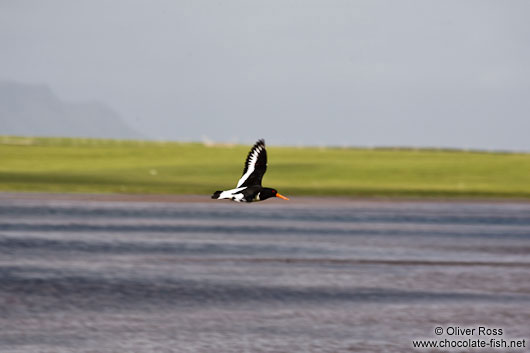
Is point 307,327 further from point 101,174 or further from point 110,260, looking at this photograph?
point 101,174

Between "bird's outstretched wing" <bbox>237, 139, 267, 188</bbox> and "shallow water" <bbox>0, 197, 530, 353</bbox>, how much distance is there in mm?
8024

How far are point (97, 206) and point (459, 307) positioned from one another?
5231cm

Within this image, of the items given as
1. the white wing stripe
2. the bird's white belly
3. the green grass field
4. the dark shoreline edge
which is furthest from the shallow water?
the green grass field

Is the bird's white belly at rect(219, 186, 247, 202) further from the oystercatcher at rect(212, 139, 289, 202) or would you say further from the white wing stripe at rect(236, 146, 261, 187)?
the white wing stripe at rect(236, 146, 261, 187)

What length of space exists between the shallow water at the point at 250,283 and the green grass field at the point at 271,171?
117 feet

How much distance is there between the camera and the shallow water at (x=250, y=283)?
25812mm

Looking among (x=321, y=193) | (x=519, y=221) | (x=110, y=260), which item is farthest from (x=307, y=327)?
(x=321, y=193)

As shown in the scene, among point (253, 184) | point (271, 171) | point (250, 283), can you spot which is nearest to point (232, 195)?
point (253, 184)

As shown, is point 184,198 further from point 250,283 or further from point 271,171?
point 250,283

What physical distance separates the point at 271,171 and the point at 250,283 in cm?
8813

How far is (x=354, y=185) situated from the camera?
11294 cm

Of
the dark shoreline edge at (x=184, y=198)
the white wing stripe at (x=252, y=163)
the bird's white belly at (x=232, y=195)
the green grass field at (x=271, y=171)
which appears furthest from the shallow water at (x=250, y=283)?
the green grass field at (x=271, y=171)

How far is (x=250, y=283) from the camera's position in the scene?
3597cm

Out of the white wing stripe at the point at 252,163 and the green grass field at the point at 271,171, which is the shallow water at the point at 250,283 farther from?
the green grass field at the point at 271,171
